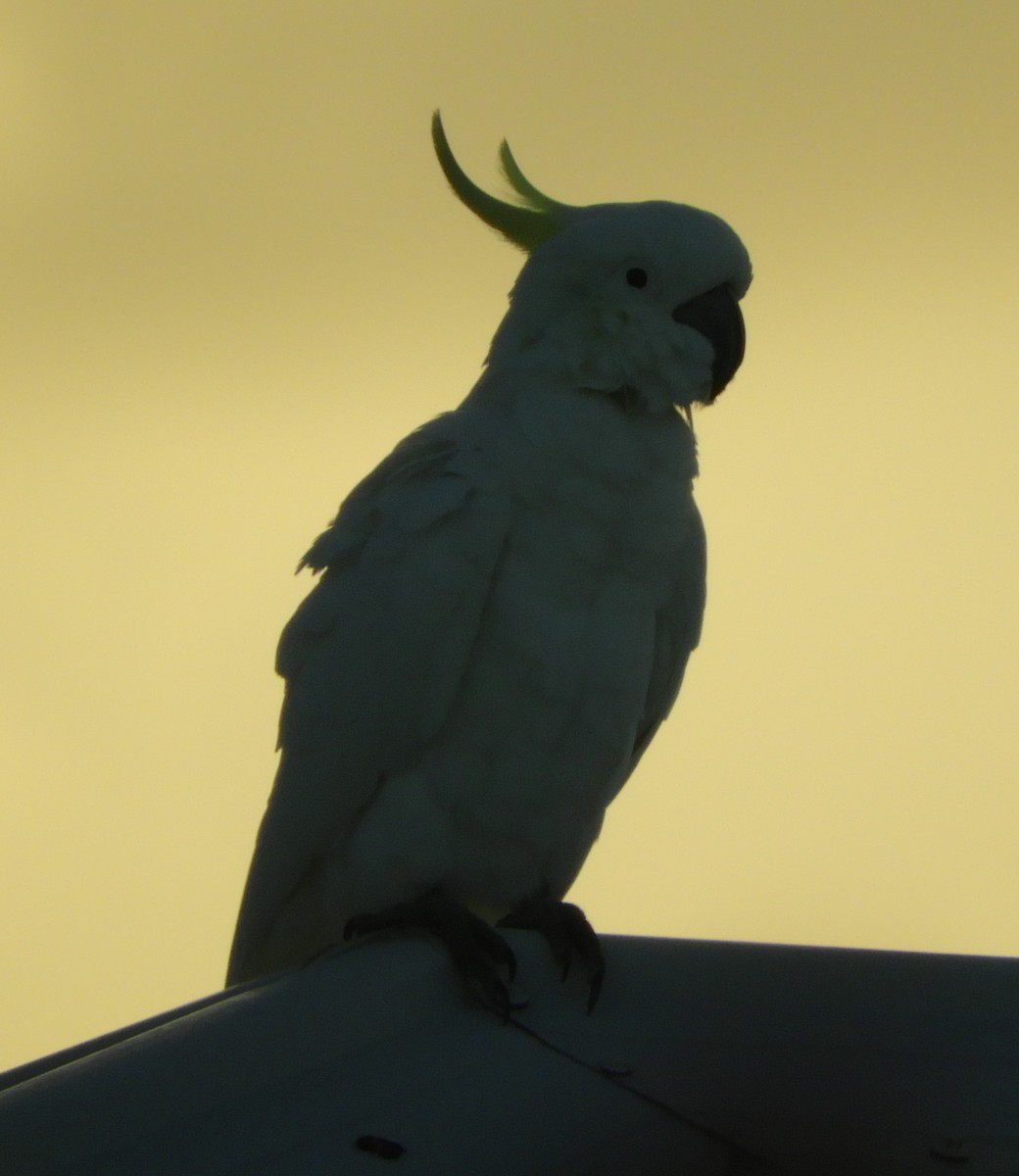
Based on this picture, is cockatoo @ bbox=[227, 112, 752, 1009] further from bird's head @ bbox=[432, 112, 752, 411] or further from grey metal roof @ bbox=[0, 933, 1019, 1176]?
grey metal roof @ bbox=[0, 933, 1019, 1176]

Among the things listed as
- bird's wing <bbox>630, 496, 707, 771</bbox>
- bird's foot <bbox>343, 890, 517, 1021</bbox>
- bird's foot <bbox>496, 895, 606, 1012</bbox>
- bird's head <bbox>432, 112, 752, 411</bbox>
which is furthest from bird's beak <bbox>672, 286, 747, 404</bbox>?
bird's foot <bbox>343, 890, 517, 1021</bbox>

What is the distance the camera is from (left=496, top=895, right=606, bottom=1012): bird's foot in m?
2.17

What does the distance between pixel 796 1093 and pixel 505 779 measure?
48.2 inches

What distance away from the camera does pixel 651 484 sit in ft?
10.7

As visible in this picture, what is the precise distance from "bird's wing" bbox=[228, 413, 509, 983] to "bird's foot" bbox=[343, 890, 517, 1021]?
22cm

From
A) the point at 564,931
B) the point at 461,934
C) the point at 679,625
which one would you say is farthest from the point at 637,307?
the point at 461,934

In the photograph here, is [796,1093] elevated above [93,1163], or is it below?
above

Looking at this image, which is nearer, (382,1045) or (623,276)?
(382,1045)

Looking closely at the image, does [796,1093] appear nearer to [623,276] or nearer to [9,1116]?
[9,1116]

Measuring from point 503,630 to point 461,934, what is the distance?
2.62 feet

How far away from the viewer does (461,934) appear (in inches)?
95.1

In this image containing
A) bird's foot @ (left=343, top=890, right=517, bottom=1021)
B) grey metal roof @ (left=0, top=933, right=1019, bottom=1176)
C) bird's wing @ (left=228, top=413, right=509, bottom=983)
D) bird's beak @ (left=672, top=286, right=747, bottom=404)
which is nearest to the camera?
grey metal roof @ (left=0, top=933, right=1019, bottom=1176)

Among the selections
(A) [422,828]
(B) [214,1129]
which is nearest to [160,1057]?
(B) [214,1129]

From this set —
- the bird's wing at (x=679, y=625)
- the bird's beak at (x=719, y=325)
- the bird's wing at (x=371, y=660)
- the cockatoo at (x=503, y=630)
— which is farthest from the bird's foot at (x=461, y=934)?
the bird's beak at (x=719, y=325)
